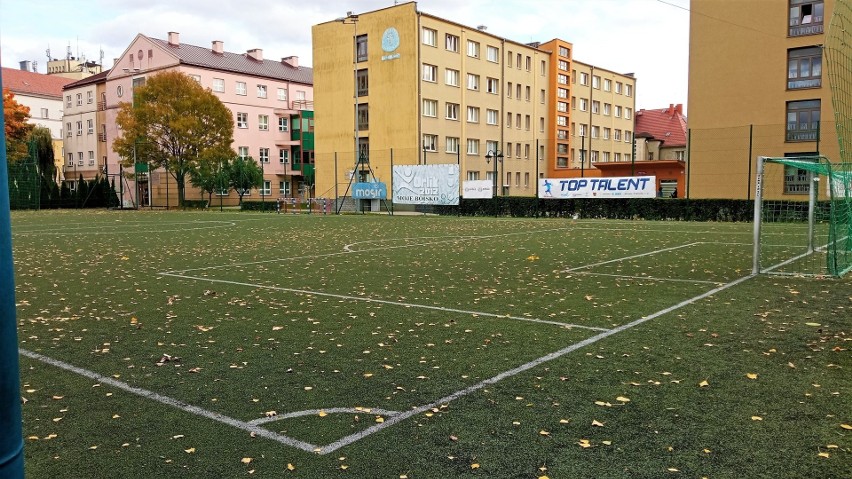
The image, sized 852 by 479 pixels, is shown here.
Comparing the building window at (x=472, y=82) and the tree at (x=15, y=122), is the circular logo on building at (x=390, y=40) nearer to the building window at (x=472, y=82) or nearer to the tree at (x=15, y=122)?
the building window at (x=472, y=82)

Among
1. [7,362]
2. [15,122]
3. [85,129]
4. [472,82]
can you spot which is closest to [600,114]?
[472,82]

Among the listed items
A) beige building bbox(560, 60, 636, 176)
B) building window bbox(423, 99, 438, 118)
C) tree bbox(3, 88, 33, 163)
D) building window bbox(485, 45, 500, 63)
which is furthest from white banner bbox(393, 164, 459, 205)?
beige building bbox(560, 60, 636, 176)

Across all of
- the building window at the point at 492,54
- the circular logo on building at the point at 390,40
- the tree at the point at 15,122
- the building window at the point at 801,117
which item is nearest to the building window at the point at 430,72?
the circular logo on building at the point at 390,40

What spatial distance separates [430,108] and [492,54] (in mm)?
10582

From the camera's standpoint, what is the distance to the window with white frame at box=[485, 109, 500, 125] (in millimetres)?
58719

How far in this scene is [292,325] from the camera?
282 inches

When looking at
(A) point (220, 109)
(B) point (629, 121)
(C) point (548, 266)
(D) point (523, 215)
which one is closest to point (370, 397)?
(C) point (548, 266)

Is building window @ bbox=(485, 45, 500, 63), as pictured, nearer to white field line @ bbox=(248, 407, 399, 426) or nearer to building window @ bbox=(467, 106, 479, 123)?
building window @ bbox=(467, 106, 479, 123)

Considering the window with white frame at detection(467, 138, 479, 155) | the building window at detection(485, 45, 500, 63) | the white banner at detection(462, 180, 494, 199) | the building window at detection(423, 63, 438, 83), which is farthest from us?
the building window at detection(485, 45, 500, 63)

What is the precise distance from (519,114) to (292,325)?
58.5 meters

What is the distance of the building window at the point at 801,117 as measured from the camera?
1442 inches

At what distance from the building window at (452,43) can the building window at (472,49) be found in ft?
5.31

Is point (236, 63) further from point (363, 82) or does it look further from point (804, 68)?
point (804, 68)

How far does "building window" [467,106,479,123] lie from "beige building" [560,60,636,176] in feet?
59.9
